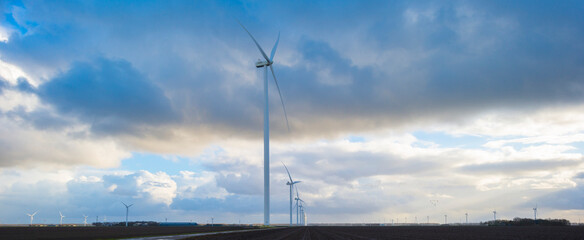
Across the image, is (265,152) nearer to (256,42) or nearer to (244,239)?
(256,42)

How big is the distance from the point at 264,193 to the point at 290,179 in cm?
9644

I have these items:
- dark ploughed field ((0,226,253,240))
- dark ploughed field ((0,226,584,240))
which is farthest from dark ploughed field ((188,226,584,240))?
dark ploughed field ((0,226,253,240))

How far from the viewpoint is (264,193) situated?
341ft

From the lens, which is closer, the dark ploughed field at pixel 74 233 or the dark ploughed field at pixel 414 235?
the dark ploughed field at pixel 74 233

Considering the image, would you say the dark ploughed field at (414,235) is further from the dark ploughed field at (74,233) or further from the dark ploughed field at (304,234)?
the dark ploughed field at (74,233)

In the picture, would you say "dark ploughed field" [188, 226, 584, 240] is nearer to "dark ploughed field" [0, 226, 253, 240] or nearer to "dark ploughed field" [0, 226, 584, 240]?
"dark ploughed field" [0, 226, 584, 240]

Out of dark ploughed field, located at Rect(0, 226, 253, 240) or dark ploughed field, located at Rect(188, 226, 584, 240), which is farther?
dark ploughed field, located at Rect(188, 226, 584, 240)

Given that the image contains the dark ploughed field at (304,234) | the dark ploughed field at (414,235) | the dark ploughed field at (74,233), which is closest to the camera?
the dark ploughed field at (74,233)

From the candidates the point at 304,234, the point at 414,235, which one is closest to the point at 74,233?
the point at 304,234

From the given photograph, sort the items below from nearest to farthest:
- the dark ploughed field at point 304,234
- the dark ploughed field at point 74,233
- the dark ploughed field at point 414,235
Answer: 1. the dark ploughed field at point 74,233
2. the dark ploughed field at point 304,234
3. the dark ploughed field at point 414,235

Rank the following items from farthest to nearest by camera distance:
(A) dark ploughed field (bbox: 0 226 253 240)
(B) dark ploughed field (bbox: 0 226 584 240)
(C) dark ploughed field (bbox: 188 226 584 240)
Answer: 1. (C) dark ploughed field (bbox: 188 226 584 240)
2. (B) dark ploughed field (bbox: 0 226 584 240)
3. (A) dark ploughed field (bbox: 0 226 253 240)

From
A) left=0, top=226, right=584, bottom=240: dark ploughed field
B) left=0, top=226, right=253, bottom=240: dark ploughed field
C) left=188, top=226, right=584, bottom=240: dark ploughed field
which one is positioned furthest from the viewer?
left=188, top=226, right=584, bottom=240: dark ploughed field

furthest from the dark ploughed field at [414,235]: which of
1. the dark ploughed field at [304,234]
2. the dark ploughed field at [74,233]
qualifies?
the dark ploughed field at [74,233]

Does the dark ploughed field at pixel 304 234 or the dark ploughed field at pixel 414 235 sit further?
the dark ploughed field at pixel 414 235
